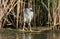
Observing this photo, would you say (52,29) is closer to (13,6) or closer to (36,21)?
(36,21)

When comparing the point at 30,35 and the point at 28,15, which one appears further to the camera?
the point at 28,15

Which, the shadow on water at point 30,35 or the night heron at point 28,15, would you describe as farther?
the night heron at point 28,15

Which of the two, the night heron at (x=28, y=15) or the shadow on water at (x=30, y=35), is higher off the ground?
the night heron at (x=28, y=15)

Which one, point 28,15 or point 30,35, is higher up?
point 28,15

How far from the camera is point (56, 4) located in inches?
273

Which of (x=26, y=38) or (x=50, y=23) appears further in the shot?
(x=50, y=23)

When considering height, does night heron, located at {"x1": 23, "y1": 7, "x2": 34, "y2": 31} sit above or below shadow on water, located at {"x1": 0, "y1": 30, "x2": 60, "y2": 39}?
above

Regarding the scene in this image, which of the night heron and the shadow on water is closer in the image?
the shadow on water

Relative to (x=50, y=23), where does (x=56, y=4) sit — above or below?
above

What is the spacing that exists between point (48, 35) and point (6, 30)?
98cm

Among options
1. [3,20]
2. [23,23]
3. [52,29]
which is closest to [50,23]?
[52,29]

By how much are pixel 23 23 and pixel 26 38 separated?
86cm

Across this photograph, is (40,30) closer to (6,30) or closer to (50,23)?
(50,23)

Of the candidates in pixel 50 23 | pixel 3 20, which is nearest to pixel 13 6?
pixel 3 20
